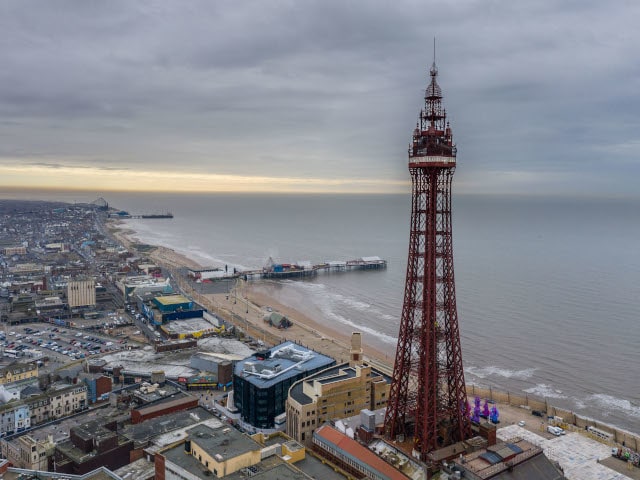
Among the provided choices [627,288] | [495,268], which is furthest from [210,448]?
[495,268]

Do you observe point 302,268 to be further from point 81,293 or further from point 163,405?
point 163,405

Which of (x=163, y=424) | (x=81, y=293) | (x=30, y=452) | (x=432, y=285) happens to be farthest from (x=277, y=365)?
(x=81, y=293)

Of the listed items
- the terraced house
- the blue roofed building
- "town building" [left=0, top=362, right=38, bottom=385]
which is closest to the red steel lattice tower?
the blue roofed building

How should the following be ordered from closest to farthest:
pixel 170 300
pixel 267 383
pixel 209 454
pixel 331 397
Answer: pixel 209 454
pixel 331 397
pixel 267 383
pixel 170 300

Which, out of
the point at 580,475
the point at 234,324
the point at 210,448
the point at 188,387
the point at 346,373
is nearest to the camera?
the point at 210,448

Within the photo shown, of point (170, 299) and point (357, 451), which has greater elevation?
point (357, 451)

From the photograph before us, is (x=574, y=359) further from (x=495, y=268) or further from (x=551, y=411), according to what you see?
(x=495, y=268)

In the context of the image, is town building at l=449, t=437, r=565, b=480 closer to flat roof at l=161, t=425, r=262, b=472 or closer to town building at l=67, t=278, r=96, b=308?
flat roof at l=161, t=425, r=262, b=472
